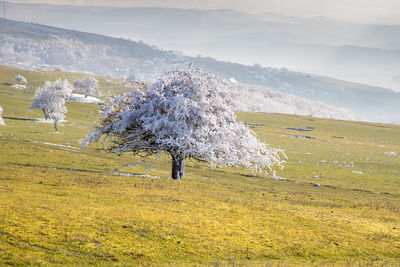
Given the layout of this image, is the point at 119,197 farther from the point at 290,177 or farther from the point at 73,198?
the point at 290,177

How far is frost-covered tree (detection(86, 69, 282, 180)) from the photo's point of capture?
36344mm

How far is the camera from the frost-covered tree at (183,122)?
3634 centimetres

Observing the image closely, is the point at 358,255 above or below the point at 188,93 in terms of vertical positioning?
below

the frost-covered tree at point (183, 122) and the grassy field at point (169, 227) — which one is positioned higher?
the frost-covered tree at point (183, 122)

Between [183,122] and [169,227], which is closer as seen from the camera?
[169,227]

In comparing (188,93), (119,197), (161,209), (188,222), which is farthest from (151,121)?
(188,222)

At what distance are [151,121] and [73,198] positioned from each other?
1449 centimetres

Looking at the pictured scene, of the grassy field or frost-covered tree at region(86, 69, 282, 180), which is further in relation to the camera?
frost-covered tree at region(86, 69, 282, 180)

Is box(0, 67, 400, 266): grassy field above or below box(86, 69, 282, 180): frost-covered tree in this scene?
below

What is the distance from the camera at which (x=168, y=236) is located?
60.8 feet

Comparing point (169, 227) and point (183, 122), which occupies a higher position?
point (183, 122)

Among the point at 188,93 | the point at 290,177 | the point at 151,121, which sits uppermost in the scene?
the point at 188,93

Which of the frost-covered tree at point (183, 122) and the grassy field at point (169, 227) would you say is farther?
the frost-covered tree at point (183, 122)

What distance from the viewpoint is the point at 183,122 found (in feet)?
120
